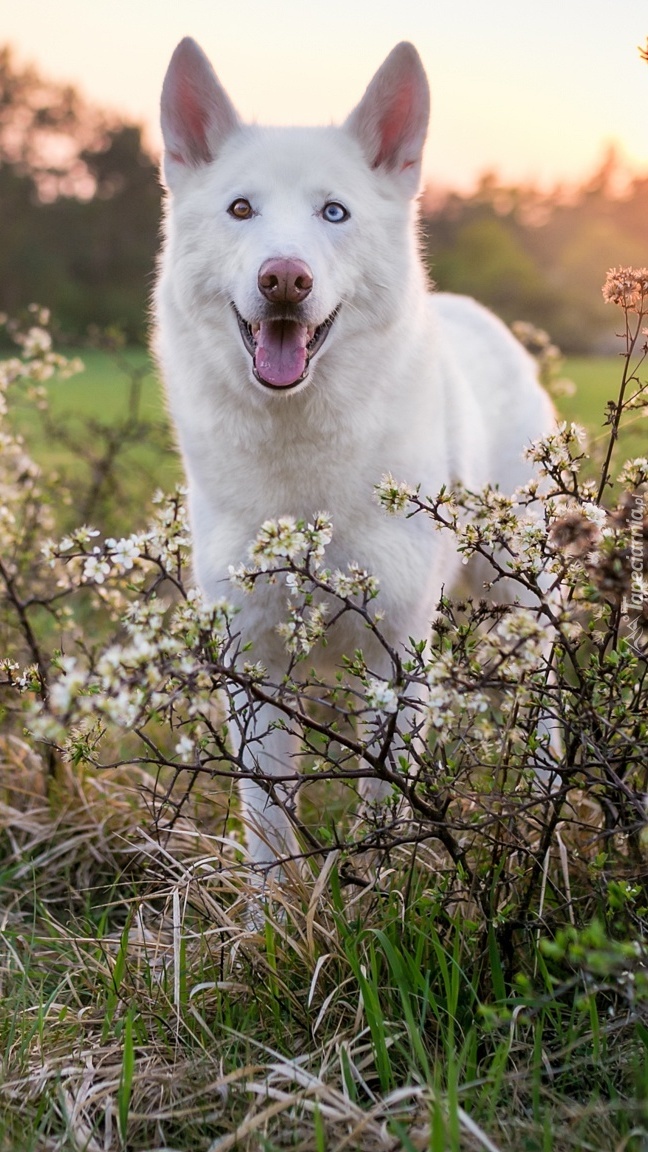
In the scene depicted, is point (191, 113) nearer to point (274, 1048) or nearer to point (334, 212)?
point (334, 212)

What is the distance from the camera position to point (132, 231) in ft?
120

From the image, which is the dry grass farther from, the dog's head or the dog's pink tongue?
the dog's head

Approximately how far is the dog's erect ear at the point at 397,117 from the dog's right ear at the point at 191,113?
0.39 metres

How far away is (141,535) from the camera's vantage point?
231cm

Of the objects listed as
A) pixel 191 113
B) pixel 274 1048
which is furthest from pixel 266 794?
pixel 191 113

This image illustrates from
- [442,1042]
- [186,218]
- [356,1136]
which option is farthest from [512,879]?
[186,218]

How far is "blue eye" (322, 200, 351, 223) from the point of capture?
10.1 feet

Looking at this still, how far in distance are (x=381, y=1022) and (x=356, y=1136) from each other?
0.25m

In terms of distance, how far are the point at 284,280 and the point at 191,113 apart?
3.10 feet

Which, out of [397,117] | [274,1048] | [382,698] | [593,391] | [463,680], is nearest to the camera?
[382,698]

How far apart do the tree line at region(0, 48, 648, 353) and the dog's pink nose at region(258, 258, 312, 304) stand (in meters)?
23.0

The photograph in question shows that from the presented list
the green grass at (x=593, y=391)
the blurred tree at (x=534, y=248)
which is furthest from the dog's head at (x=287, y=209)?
the blurred tree at (x=534, y=248)

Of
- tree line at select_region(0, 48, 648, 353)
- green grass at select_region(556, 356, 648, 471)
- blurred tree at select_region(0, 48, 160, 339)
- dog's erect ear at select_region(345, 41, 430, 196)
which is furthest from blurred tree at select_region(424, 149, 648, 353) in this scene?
dog's erect ear at select_region(345, 41, 430, 196)

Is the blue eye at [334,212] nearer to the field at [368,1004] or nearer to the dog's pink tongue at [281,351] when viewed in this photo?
the dog's pink tongue at [281,351]
